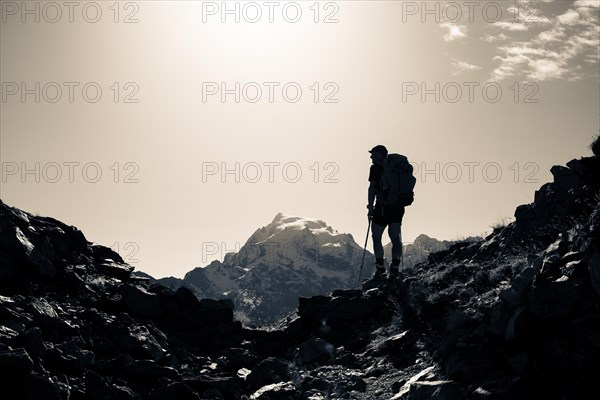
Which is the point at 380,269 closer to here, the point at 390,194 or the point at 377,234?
the point at 377,234

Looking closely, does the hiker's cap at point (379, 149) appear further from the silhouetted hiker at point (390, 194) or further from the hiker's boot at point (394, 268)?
the hiker's boot at point (394, 268)

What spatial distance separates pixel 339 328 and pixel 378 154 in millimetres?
6353

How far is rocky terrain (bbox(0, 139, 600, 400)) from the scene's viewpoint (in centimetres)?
902

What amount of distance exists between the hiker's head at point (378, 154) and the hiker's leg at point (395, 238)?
226 cm

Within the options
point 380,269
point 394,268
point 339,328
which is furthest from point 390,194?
point 339,328

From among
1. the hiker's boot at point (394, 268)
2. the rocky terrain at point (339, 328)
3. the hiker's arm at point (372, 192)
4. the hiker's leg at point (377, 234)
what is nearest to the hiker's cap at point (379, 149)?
the hiker's arm at point (372, 192)

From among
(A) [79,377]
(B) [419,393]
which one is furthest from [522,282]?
(A) [79,377]

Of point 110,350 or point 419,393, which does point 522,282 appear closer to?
point 419,393

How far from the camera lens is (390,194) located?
1873 cm

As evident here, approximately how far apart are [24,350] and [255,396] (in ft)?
15.3

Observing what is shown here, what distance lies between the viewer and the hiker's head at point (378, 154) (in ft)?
63.0

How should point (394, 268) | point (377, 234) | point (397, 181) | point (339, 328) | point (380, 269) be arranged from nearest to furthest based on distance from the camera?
point (339, 328), point (397, 181), point (394, 268), point (377, 234), point (380, 269)

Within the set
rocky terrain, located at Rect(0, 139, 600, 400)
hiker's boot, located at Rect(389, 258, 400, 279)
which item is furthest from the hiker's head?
rocky terrain, located at Rect(0, 139, 600, 400)

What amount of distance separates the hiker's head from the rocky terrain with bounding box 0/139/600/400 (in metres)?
4.37
